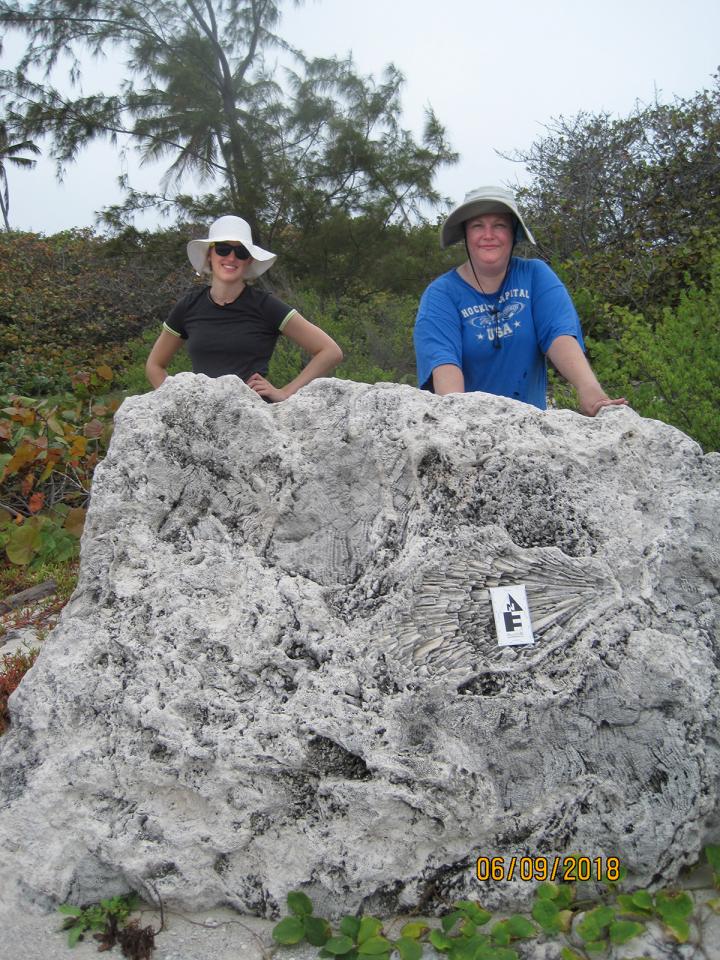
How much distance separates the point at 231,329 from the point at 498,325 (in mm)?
1175

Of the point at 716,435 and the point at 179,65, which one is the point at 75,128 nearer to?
the point at 179,65

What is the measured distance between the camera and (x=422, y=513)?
2.55 metres

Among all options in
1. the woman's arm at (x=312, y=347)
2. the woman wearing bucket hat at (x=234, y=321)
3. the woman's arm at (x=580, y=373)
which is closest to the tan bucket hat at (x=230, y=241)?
the woman wearing bucket hat at (x=234, y=321)

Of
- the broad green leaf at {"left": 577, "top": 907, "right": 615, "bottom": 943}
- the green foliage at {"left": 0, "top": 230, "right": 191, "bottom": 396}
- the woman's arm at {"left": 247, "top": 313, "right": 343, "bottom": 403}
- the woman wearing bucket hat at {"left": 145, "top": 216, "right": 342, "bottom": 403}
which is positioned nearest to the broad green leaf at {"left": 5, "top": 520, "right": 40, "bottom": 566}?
the woman wearing bucket hat at {"left": 145, "top": 216, "right": 342, "bottom": 403}

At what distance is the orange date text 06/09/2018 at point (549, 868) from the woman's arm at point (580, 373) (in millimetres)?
1421

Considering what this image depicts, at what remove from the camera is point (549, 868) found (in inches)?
91.5

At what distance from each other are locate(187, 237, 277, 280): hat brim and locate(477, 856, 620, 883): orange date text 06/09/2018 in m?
2.56

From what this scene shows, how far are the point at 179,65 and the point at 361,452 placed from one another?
Result: 34.2 feet

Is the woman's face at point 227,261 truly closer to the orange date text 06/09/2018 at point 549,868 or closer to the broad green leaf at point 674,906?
the orange date text 06/09/2018 at point 549,868

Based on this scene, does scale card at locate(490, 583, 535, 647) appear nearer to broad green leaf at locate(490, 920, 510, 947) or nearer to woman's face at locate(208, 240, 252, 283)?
broad green leaf at locate(490, 920, 510, 947)

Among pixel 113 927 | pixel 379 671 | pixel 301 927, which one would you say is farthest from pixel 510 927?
pixel 113 927

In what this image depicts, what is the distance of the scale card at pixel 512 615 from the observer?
7.89 ft

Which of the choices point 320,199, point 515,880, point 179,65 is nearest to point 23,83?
point 179,65

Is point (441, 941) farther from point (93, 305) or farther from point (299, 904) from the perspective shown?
point (93, 305)
